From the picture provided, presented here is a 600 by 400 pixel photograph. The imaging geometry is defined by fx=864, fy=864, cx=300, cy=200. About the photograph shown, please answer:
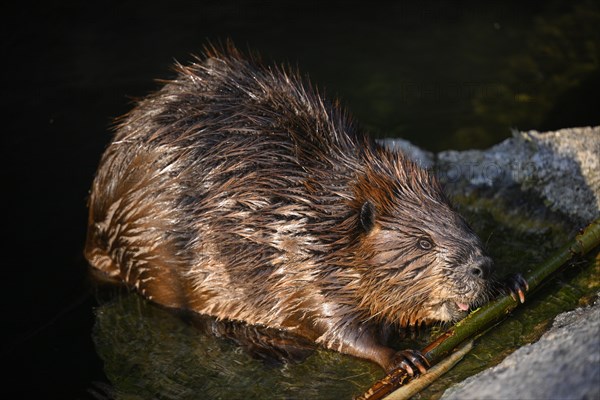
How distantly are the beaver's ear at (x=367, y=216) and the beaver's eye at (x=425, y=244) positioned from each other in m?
0.23

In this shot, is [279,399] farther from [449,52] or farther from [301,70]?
[449,52]

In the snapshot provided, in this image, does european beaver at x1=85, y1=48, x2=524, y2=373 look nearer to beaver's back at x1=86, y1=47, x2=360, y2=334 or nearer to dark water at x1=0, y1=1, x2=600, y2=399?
beaver's back at x1=86, y1=47, x2=360, y2=334

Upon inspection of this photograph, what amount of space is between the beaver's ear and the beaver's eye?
233 mm

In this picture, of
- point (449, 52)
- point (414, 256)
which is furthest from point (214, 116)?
point (449, 52)

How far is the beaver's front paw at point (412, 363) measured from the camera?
362 cm

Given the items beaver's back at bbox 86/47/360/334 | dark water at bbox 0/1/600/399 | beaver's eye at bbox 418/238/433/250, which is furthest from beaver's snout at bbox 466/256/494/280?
dark water at bbox 0/1/600/399

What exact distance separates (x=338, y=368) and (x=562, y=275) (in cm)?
126

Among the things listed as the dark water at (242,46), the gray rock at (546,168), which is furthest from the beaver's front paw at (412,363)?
the dark water at (242,46)

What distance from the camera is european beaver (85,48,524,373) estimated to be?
3.84 meters

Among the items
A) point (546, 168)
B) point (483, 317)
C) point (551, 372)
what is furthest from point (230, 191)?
point (546, 168)

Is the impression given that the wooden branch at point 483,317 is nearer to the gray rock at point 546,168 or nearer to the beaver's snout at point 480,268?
the beaver's snout at point 480,268

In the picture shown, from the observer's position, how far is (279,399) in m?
3.75

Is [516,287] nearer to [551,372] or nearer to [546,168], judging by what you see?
[551,372]

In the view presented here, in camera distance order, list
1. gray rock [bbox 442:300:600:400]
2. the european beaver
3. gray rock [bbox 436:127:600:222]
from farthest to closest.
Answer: gray rock [bbox 436:127:600:222] → the european beaver → gray rock [bbox 442:300:600:400]
